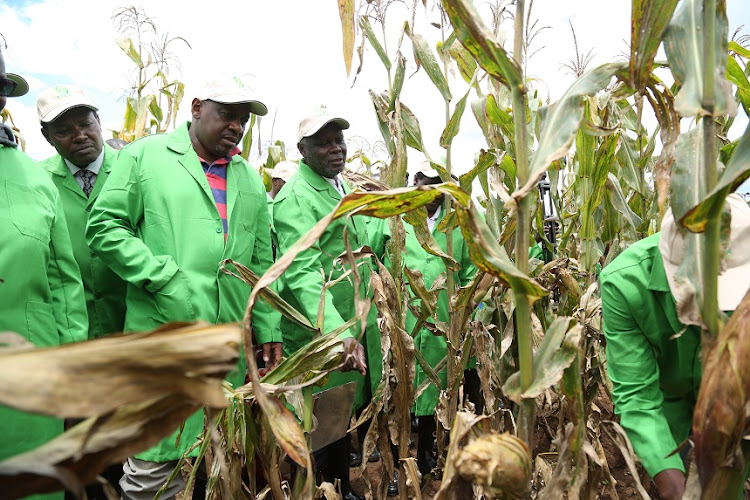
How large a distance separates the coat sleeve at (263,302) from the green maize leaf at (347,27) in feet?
3.33

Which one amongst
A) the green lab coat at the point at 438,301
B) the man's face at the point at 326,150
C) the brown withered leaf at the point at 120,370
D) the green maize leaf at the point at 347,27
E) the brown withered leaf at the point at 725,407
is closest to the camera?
the brown withered leaf at the point at 120,370

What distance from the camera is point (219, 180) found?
78.4 inches

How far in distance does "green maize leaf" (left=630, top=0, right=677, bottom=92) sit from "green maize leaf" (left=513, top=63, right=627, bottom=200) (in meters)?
0.04

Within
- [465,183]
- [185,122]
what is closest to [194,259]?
[185,122]

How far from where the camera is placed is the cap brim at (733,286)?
97cm

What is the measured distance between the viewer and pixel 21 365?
410mm

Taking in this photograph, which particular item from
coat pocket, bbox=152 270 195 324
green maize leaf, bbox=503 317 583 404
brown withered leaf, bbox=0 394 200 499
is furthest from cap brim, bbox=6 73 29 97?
green maize leaf, bbox=503 317 583 404

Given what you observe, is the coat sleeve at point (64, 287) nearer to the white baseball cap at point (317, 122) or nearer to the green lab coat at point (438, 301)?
the white baseball cap at point (317, 122)

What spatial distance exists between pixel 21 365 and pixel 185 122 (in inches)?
69.4

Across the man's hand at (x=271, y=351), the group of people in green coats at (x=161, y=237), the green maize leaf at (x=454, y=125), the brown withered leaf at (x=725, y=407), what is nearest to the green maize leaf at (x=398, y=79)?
the green maize leaf at (x=454, y=125)

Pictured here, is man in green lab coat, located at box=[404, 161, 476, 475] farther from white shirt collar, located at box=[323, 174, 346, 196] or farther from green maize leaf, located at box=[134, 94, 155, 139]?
green maize leaf, located at box=[134, 94, 155, 139]

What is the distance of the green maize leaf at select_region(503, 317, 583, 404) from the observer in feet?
2.74

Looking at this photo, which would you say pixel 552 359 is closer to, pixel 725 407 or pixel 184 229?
pixel 725 407

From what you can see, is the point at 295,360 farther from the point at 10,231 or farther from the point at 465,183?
the point at 465,183
